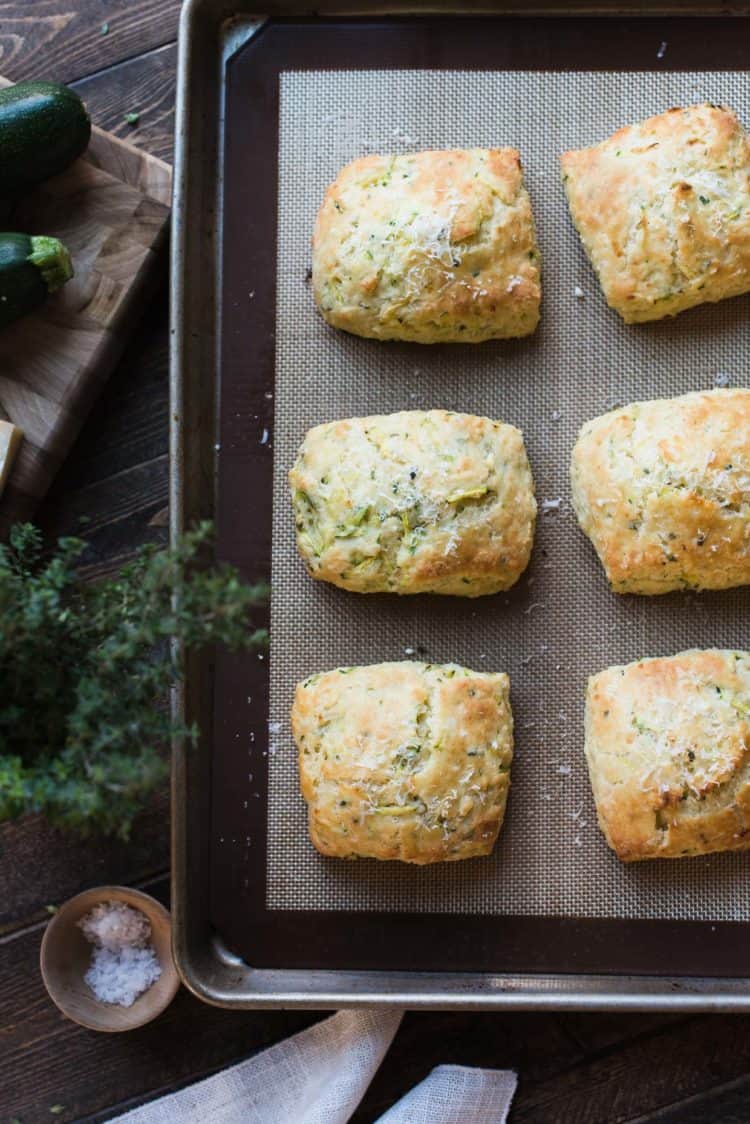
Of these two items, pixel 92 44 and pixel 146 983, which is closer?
pixel 146 983

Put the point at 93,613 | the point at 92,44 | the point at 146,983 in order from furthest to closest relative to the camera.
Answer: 1. the point at 92,44
2. the point at 146,983
3. the point at 93,613

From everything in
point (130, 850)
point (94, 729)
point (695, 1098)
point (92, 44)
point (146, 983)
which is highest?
point (92, 44)

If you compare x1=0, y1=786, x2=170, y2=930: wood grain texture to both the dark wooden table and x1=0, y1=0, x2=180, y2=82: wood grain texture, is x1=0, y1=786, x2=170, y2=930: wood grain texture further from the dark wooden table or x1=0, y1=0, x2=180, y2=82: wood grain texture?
x1=0, y1=0, x2=180, y2=82: wood grain texture

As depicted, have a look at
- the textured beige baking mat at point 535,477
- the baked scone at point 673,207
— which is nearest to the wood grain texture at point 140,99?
the textured beige baking mat at point 535,477

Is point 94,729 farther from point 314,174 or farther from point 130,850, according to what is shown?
point 314,174

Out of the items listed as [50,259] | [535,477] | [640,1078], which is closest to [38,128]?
[50,259]

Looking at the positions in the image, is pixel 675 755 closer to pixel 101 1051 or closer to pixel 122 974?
pixel 122 974

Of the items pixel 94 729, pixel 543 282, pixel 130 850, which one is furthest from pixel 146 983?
pixel 543 282

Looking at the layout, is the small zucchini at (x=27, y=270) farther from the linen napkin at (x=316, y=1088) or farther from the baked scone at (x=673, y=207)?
the linen napkin at (x=316, y=1088)
